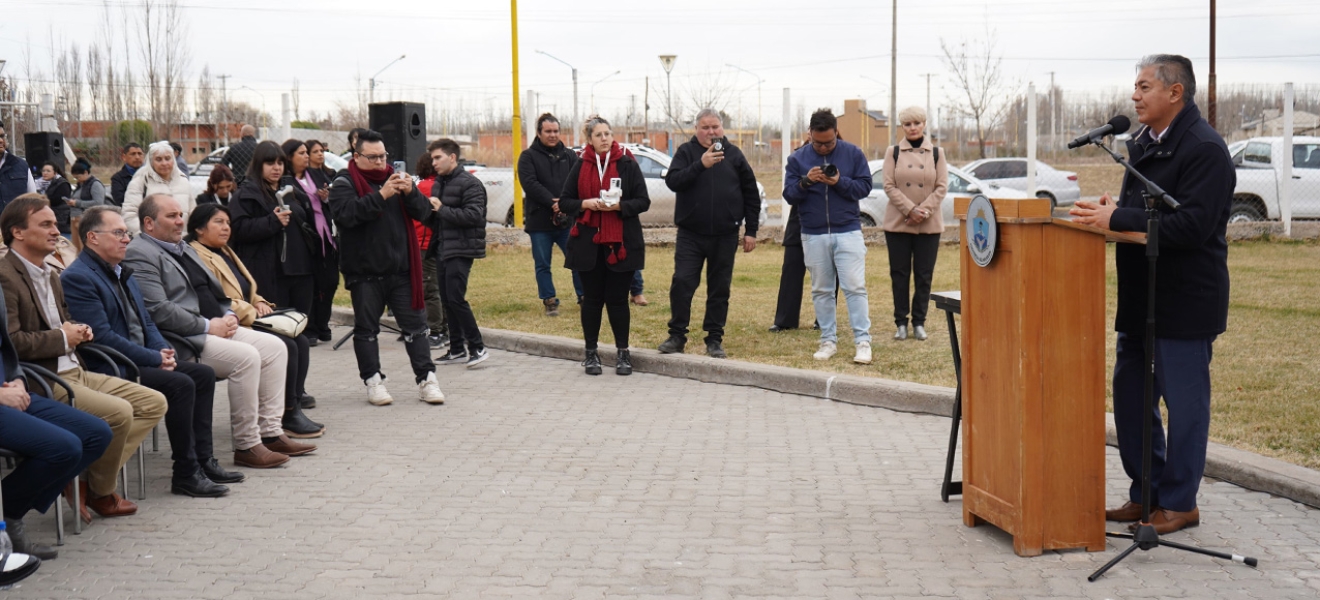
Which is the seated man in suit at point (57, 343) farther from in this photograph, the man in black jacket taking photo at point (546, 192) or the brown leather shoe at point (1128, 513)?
the man in black jacket taking photo at point (546, 192)

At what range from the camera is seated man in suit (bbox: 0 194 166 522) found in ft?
17.7

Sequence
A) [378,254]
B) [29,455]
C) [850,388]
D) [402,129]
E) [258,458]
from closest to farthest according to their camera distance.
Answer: [29,455]
[258,458]
[378,254]
[850,388]
[402,129]

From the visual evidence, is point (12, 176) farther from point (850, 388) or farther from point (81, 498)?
point (850, 388)

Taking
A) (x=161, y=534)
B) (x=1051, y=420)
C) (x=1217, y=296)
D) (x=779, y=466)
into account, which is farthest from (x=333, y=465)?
(x=1217, y=296)

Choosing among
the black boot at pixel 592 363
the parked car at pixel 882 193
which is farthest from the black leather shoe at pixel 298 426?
the parked car at pixel 882 193

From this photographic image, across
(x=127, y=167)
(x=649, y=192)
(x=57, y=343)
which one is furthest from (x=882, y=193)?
(x=57, y=343)

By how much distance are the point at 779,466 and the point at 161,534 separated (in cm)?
307

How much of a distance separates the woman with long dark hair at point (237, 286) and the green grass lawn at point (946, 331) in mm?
3197

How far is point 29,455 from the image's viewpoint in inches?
194

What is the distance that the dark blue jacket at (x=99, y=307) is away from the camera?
5852 mm

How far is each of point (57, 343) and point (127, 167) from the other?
7915 millimetres

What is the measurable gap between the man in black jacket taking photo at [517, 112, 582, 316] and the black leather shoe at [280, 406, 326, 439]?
10.9ft

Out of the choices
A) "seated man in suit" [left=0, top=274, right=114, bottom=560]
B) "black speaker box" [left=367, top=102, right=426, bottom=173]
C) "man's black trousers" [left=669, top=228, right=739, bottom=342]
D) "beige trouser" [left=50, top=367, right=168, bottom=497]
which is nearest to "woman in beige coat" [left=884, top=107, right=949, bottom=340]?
"man's black trousers" [left=669, top=228, right=739, bottom=342]

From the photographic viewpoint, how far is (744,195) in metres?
9.88
